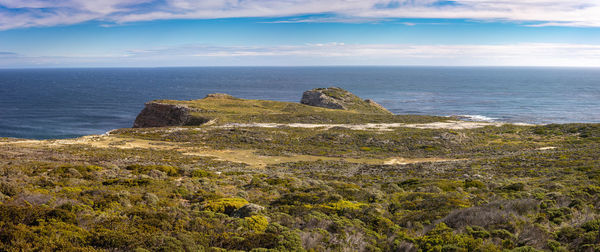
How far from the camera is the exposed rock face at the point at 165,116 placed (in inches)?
2452

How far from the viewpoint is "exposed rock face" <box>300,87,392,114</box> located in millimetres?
97125

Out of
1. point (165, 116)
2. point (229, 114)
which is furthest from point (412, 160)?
point (165, 116)

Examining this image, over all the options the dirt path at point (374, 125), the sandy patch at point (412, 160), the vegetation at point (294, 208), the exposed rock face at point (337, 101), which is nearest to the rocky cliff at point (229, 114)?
the dirt path at point (374, 125)

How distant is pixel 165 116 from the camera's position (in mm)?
67562

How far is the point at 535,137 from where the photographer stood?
4759 centimetres

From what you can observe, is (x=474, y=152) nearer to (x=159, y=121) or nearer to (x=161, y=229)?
(x=161, y=229)

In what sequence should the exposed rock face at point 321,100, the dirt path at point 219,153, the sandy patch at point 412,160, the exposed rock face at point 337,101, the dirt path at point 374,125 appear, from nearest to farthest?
the dirt path at point 219,153, the sandy patch at point 412,160, the dirt path at point 374,125, the exposed rock face at point 321,100, the exposed rock face at point 337,101

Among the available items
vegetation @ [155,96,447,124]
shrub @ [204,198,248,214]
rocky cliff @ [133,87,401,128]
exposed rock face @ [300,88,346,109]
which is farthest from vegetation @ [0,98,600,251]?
exposed rock face @ [300,88,346,109]

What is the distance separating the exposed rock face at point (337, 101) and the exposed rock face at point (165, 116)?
142 ft

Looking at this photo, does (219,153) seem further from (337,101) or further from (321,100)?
(337,101)

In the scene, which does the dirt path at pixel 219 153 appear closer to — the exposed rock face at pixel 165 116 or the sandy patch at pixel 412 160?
the sandy patch at pixel 412 160

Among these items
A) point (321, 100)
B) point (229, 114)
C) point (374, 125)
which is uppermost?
point (321, 100)

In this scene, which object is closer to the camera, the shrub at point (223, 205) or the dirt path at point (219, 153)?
the shrub at point (223, 205)

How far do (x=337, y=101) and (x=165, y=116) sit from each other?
49126 millimetres
